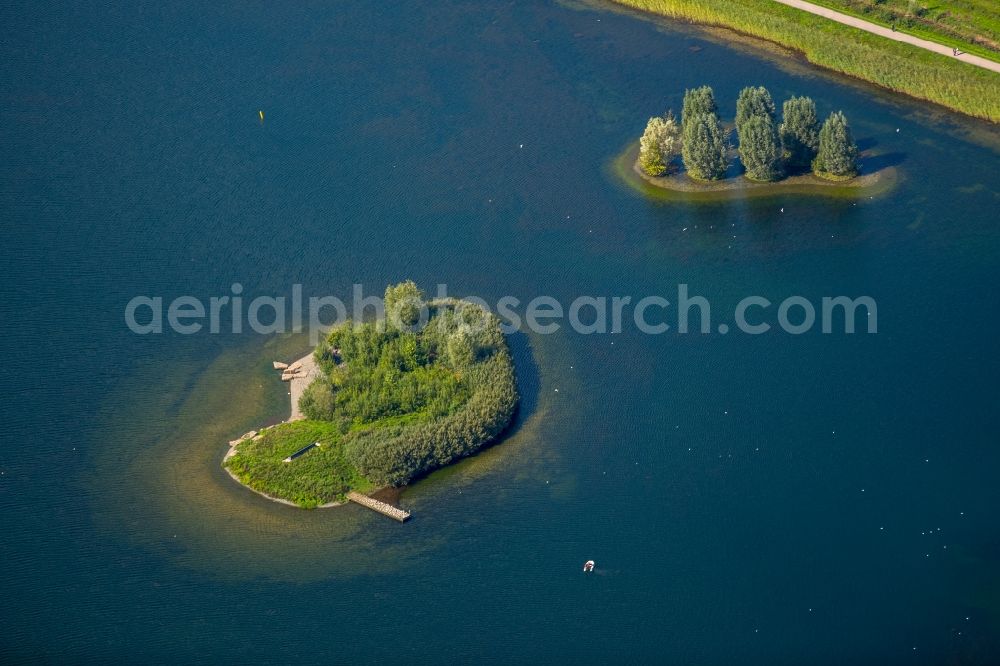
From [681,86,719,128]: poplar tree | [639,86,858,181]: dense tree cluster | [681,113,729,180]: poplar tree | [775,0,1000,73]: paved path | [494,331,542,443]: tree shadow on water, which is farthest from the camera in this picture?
[775,0,1000,73]: paved path

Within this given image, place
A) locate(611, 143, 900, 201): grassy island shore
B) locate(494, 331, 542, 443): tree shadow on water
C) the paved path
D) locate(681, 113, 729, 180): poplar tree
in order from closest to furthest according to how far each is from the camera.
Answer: locate(494, 331, 542, 443): tree shadow on water, locate(681, 113, 729, 180): poplar tree, locate(611, 143, 900, 201): grassy island shore, the paved path

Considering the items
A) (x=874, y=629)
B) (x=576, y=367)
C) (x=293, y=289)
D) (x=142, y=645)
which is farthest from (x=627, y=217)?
(x=142, y=645)

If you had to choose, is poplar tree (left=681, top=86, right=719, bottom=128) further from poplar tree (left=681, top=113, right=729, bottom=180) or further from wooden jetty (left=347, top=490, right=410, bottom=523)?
wooden jetty (left=347, top=490, right=410, bottom=523)

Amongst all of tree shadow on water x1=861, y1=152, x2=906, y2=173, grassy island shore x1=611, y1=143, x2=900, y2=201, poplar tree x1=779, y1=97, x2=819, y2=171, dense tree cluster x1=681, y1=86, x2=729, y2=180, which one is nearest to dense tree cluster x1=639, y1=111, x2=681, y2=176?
grassy island shore x1=611, y1=143, x2=900, y2=201

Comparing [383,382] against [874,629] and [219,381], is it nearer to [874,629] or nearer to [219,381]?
[219,381]

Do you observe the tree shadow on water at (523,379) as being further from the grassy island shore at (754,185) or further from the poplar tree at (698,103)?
the poplar tree at (698,103)
